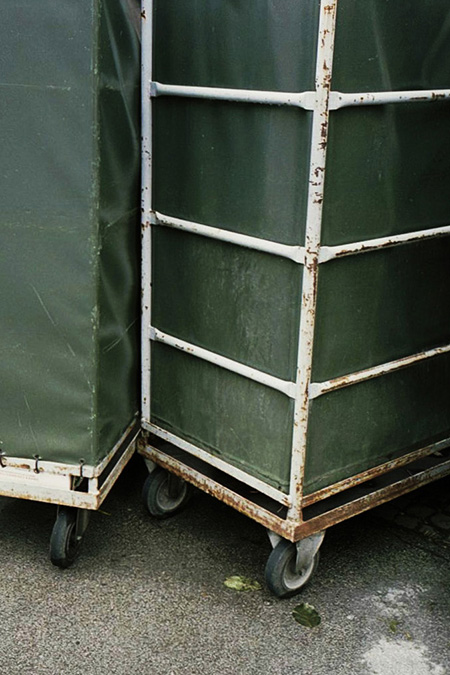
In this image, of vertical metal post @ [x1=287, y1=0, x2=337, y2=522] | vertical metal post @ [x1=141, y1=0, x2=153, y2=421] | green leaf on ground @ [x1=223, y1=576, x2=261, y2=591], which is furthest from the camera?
green leaf on ground @ [x1=223, y1=576, x2=261, y2=591]

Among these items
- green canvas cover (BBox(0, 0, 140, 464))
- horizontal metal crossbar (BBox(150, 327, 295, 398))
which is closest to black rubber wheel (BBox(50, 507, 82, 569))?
green canvas cover (BBox(0, 0, 140, 464))

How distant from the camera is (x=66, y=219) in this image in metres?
2.95

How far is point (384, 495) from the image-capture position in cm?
342

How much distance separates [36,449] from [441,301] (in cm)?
156

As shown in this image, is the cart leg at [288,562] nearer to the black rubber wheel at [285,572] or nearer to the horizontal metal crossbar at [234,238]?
the black rubber wheel at [285,572]

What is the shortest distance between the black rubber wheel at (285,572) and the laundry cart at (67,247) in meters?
0.65

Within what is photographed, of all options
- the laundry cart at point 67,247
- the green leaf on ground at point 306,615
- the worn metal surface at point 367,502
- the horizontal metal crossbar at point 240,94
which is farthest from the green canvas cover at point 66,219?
the green leaf on ground at point 306,615

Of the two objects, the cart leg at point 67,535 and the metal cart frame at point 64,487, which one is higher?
the metal cart frame at point 64,487

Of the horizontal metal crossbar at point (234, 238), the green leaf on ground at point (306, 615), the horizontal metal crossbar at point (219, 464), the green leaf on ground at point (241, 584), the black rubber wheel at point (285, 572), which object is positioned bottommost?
the green leaf on ground at point (306, 615)

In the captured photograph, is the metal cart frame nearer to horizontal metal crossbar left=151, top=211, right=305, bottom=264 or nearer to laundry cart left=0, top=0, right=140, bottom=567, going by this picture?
laundry cart left=0, top=0, right=140, bottom=567

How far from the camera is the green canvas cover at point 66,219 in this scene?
2.81 m

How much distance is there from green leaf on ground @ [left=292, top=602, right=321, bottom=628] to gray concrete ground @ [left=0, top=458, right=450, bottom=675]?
3 cm

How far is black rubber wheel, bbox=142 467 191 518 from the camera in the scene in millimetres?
3697

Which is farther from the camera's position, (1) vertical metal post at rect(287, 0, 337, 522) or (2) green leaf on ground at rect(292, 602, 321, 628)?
(2) green leaf on ground at rect(292, 602, 321, 628)
